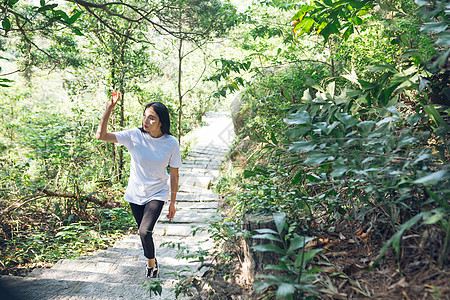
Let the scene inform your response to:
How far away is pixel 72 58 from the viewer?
5086 mm

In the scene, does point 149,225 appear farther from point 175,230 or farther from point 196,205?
point 196,205

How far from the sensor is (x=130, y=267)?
9.55 feet

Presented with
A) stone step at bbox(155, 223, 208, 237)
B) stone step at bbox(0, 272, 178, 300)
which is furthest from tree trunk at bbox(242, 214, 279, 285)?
stone step at bbox(155, 223, 208, 237)

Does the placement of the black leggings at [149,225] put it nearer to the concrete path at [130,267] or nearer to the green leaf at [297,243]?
the concrete path at [130,267]

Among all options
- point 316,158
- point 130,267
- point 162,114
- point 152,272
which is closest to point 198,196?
point 130,267

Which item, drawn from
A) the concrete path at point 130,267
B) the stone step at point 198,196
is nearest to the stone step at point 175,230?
the concrete path at point 130,267

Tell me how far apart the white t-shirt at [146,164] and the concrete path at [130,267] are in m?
0.49

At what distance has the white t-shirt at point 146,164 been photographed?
2.77 metres

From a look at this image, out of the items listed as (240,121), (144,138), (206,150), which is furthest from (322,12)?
(206,150)

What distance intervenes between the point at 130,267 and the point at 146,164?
99 centimetres

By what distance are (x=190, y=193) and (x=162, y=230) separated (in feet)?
5.89

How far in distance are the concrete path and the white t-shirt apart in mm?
495

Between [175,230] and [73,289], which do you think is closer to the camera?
[73,289]

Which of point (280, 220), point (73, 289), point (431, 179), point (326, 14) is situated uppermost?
point (326, 14)
